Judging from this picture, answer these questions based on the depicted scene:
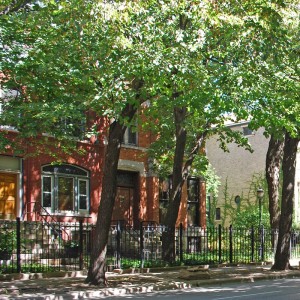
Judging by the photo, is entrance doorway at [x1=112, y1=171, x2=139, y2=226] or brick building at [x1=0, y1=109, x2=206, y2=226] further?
entrance doorway at [x1=112, y1=171, x2=139, y2=226]

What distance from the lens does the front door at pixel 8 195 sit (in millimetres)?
24656

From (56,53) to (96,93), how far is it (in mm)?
1471

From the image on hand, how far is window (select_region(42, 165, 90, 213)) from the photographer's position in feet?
86.2

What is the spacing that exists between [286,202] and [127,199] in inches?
418

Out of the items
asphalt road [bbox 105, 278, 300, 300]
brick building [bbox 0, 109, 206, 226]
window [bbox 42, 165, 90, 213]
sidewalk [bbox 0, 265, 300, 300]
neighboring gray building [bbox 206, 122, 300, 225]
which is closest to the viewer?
asphalt road [bbox 105, 278, 300, 300]

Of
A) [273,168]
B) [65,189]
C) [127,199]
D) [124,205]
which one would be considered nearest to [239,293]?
[273,168]

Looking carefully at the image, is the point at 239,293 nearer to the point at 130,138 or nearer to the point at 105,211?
the point at 105,211

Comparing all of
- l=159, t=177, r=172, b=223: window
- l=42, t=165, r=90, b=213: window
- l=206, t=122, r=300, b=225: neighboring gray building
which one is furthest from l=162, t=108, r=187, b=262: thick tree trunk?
l=206, t=122, r=300, b=225: neighboring gray building

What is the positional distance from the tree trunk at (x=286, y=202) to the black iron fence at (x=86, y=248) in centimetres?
301

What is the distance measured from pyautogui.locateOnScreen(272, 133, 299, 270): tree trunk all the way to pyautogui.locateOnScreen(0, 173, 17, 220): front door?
1076 centimetres

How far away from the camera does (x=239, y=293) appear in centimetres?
1565

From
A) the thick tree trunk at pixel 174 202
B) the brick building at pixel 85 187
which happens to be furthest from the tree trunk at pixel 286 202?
the brick building at pixel 85 187

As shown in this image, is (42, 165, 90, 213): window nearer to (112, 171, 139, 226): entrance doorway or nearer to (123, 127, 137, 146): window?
(112, 171, 139, 226): entrance doorway

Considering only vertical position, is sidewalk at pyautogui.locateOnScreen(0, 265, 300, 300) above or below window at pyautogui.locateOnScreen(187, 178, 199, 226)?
below
